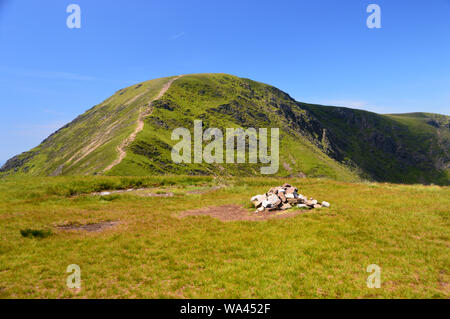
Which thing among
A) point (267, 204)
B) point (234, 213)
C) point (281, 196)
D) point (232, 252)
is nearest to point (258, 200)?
point (267, 204)

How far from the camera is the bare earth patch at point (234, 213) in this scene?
759 inches

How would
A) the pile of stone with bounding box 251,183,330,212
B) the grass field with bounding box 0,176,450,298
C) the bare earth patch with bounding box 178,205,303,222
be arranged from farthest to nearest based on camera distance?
the pile of stone with bounding box 251,183,330,212 → the bare earth patch with bounding box 178,205,303,222 → the grass field with bounding box 0,176,450,298

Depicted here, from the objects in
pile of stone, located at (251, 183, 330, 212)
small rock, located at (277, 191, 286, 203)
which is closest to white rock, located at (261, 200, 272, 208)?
pile of stone, located at (251, 183, 330, 212)

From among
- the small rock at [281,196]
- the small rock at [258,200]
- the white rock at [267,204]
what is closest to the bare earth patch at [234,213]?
the white rock at [267,204]

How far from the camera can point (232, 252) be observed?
506 inches

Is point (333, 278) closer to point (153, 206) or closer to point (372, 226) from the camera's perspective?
point (372, 226)

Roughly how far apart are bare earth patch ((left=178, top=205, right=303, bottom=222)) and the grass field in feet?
4.08

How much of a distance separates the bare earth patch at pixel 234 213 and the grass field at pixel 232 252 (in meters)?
1.24

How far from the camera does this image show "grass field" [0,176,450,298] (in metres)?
9.48

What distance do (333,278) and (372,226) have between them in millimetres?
7567

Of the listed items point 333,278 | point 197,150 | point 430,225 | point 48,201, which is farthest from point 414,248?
point 197,150

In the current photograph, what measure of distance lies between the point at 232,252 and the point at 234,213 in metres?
8.52

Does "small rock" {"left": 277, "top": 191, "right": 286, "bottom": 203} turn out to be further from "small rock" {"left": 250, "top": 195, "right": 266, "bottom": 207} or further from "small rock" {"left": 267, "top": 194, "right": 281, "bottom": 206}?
"small rock" {"left": 250, "top": 195, "right": 266, "bottom": 207}

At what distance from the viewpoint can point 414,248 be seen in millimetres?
12523
